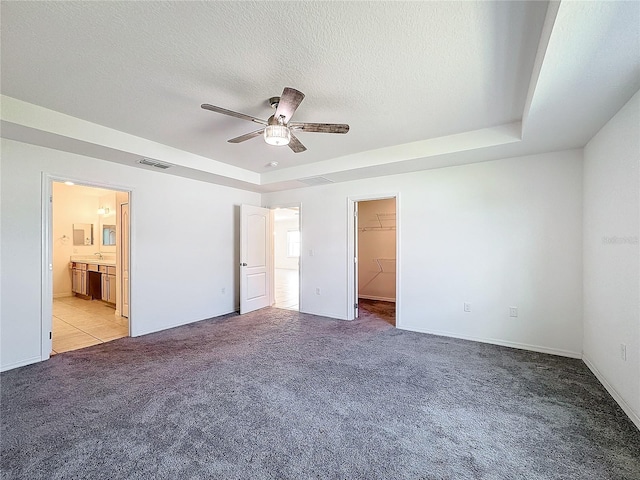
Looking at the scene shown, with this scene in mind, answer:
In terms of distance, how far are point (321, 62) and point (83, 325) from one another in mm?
5139

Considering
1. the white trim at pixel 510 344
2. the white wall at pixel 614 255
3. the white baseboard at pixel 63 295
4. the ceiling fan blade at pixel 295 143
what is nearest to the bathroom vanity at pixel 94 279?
the white baseboard at pixel 63 295

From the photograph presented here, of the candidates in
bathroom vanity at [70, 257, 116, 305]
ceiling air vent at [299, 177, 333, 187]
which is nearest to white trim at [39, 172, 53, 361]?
bathroom vanity at [70, 257, 116, 305]

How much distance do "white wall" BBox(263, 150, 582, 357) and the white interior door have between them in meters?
1.91

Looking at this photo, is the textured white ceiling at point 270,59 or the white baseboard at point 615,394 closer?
the textured white ceiling at point 270,59

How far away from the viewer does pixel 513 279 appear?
3.49 metres

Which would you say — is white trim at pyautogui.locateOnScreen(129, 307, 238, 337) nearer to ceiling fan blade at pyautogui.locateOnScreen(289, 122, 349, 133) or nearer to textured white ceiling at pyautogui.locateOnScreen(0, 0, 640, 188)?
textured white ceiling at pyautogui.locateOnScreen(0, 0, 640, 188)

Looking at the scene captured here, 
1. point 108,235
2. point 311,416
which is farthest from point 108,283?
point 311,416

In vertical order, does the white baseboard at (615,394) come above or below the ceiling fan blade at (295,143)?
below

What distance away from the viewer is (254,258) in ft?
17.5

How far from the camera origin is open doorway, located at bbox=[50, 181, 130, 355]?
16.0ft

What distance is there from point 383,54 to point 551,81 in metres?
1.12

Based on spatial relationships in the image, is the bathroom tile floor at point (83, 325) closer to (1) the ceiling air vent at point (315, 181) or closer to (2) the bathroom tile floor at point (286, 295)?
(2) the bathroom tile floor at point (286, 295)

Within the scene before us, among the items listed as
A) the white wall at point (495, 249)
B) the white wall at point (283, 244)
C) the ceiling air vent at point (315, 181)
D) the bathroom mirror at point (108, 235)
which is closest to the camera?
the white wall at point (495, 249)

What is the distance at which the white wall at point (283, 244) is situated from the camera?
1327cm
